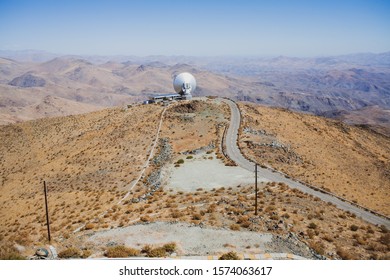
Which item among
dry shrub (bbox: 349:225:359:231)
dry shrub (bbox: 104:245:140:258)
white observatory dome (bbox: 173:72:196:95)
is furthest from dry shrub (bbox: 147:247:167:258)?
white observatory dome (bbox: 173:72:196:95)

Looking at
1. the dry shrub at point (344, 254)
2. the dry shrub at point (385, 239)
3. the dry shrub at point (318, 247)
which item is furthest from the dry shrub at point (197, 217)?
the dry shrub at point (385, 239)

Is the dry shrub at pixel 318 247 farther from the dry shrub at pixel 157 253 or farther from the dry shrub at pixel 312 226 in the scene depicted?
the dry shrub at pixel 157 253

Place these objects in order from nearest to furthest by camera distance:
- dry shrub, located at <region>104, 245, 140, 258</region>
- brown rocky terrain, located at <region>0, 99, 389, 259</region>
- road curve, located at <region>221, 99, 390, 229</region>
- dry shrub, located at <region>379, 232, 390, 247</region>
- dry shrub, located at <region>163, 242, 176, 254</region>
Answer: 1. dry shrub, located at <region>104, 245, 140, 258</region>
2. dry shrub, located at <region>163, 242, 176, 254</region>
3. dry shrub, located at <region>379, 232, 390, 247</region>
4. brown rocky terrain, located at <region>0, 99, 389, 259</region>
5. road curve, located at <region>221, 99, 390, 229</region>

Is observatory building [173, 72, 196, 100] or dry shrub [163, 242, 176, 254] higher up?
observatory building [173, 72, 196, 100]

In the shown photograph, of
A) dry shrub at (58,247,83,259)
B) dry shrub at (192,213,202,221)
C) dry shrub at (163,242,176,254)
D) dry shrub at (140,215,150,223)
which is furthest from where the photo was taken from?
dry shrub at (140,215,150,223)

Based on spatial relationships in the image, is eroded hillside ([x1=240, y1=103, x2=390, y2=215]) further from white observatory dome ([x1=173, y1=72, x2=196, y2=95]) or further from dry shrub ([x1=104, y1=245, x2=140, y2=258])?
dry shrub ([x1=104, y1=245, x2=140, y2=258])
